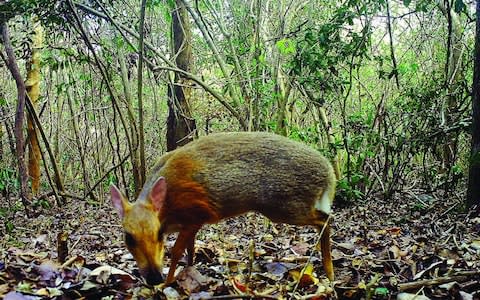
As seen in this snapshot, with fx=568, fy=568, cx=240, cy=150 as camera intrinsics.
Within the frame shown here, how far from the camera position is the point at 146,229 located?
9.85ft

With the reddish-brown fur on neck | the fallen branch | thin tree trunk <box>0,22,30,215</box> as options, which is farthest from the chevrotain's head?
thin tree trunk <box>0,22,30,215</box>

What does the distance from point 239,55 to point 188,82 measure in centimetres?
100

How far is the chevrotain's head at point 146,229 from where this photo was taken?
298 centimetres

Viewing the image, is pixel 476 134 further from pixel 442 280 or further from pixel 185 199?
pixel 185 199

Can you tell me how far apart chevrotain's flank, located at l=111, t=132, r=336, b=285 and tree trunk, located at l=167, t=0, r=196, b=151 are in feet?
18.4

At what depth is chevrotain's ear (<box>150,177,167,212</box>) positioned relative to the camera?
3.09 m

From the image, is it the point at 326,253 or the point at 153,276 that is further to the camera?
the point at 326,253

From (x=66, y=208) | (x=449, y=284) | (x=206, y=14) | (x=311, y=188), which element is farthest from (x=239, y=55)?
(x=449, y=284)

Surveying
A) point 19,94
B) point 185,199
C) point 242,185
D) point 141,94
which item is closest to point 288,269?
point 242,185

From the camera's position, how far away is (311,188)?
11.2 ft

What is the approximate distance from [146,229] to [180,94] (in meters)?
6.84

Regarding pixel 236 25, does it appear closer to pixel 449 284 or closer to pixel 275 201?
pixel 275 201

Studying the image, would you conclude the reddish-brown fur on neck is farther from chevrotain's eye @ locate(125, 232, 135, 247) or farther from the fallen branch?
the fallen branch

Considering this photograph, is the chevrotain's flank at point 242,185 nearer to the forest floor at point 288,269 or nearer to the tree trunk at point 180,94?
the forest floor at point 288,269
